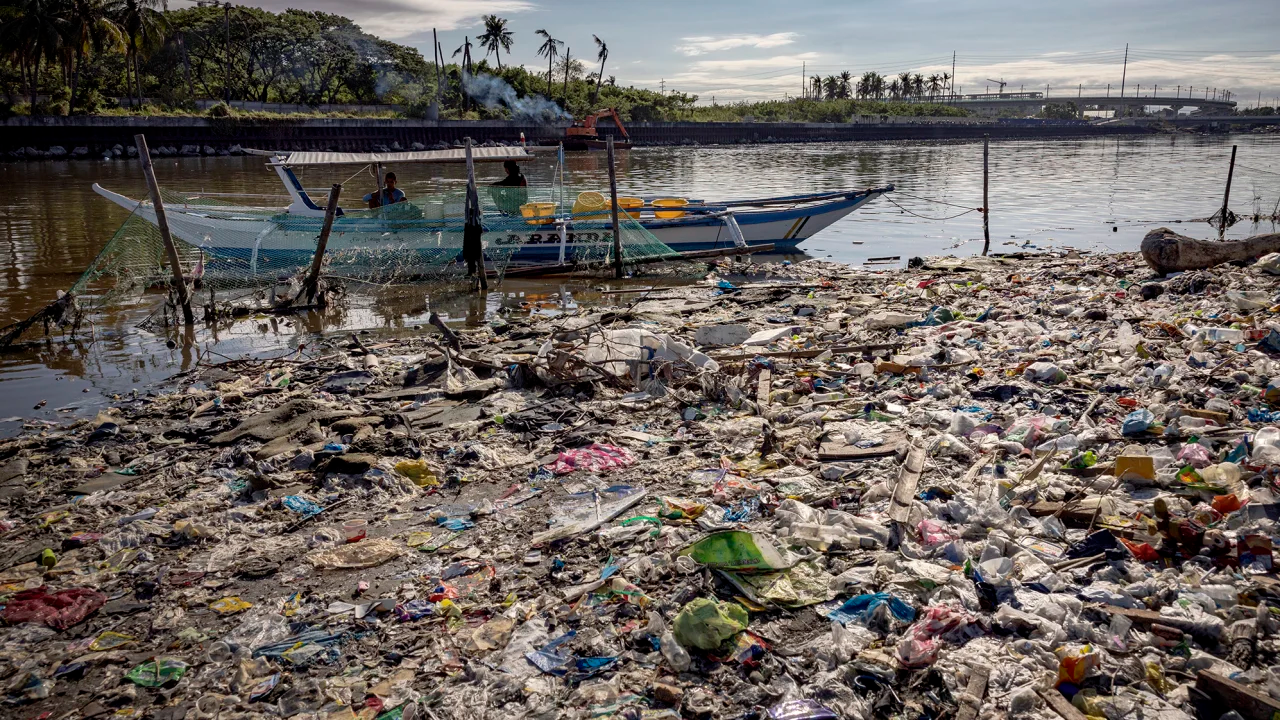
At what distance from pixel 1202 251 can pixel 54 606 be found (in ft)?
40.6

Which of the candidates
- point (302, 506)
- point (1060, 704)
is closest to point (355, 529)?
point (302, 506)

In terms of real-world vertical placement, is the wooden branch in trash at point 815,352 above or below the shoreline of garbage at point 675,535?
above

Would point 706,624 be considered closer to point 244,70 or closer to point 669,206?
point 669,206

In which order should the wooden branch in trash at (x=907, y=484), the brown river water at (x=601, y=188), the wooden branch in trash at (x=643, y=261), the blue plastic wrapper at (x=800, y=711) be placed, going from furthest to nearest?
1. the wooden branch in trash at (x=643, y=261)
2. the brown river water at (x=601, y=188)
3. the wooden branch in trash at (x=907, y=484)
4. the blue plastic wrapper at (x=800, y=711)

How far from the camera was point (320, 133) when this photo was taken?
50.5m

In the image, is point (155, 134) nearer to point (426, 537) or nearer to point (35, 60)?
point (35, 60)

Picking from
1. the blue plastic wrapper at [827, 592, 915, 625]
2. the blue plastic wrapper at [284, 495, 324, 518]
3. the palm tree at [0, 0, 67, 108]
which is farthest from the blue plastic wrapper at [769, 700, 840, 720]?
the palm tree at [0, 0, 67, 108]

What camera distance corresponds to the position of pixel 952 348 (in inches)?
309

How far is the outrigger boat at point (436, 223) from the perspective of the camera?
12.4 meters

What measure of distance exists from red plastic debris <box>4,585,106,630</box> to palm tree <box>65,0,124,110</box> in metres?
50.4

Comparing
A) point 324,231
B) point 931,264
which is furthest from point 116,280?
point 931,264

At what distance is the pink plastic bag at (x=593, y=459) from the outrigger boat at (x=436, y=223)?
6863mm

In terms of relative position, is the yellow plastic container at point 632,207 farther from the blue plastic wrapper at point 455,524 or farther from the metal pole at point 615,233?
the blue plastic wrapper at point 455,524

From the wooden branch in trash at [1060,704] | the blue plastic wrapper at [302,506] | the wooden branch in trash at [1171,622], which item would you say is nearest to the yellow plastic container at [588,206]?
the blue plastic wrapper at [302,506]
